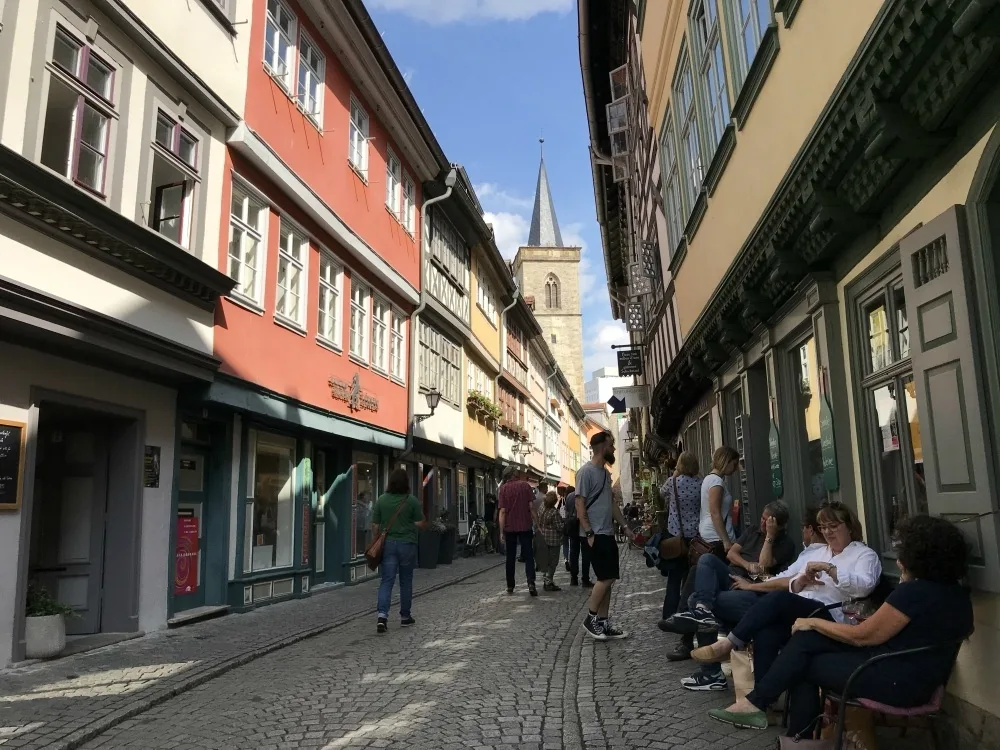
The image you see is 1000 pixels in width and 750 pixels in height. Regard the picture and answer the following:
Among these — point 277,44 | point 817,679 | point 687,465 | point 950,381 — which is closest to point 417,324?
point 277,44

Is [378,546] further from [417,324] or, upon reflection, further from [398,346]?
[417,324]

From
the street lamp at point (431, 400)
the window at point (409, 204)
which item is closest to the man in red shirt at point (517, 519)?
the street lamp at point (431, 400)

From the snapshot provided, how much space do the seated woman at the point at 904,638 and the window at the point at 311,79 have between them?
10.8 metres

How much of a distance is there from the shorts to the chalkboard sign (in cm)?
486

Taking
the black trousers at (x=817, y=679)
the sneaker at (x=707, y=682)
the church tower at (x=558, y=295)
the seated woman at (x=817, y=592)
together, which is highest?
the church tower at (x=558, y=295)

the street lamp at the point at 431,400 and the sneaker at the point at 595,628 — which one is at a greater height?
the street lamp at the point at 431,400

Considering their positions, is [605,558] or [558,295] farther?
[558,295]

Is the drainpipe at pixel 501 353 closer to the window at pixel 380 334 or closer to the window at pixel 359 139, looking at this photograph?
the window at pixel 380 334

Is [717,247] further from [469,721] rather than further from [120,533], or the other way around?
[120,533]

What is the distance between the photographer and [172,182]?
9508 millimetres

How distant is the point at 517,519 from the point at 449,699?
6.30 m

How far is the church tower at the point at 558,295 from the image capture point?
7681 cm

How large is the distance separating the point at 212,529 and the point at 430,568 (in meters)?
8.02

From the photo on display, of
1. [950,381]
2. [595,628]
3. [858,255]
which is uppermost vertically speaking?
[858,255]
